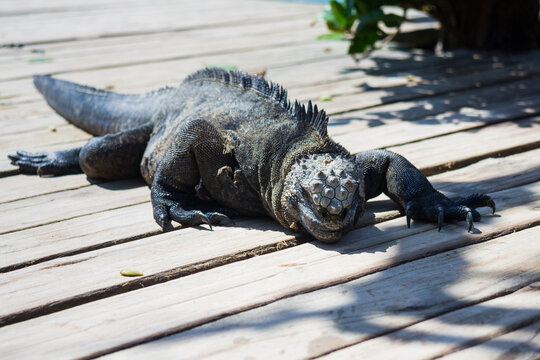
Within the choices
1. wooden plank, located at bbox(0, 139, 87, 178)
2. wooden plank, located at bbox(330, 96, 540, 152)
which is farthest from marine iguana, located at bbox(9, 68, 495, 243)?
wooden plank, located at bbox(330, 96, 540, 152)

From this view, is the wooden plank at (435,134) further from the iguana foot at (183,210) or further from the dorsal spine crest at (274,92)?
the iguana foot at (183,210)

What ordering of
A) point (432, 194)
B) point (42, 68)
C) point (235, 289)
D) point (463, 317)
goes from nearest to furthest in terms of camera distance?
point (463, 317)
point (235, 289)
point (432, 194)
point (42, 68)

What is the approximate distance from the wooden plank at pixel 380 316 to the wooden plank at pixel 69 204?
1674 mm

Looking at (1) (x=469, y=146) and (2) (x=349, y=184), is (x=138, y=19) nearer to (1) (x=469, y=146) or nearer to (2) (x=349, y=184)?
(1) (x=469, y=146)

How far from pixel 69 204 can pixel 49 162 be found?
2.31ft

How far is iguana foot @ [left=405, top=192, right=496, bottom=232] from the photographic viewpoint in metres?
3.40

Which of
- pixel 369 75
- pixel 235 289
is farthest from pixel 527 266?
pixel 369 75

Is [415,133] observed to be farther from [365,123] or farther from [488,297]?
[488,297]

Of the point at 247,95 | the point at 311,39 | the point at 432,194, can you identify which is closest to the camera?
the point at 432,194

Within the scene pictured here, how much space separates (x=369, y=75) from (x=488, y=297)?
4.52 metres

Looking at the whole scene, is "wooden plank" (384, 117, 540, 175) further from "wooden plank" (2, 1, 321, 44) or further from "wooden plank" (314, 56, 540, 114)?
"wooden plank" (2, 1, 321, 44)

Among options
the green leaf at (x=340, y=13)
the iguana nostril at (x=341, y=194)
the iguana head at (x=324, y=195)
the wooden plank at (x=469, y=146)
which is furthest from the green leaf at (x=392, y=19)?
the iguana nostril at (x=341, y=194)

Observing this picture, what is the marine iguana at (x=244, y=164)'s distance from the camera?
3.18 meters

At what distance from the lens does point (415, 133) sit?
5.10 m
